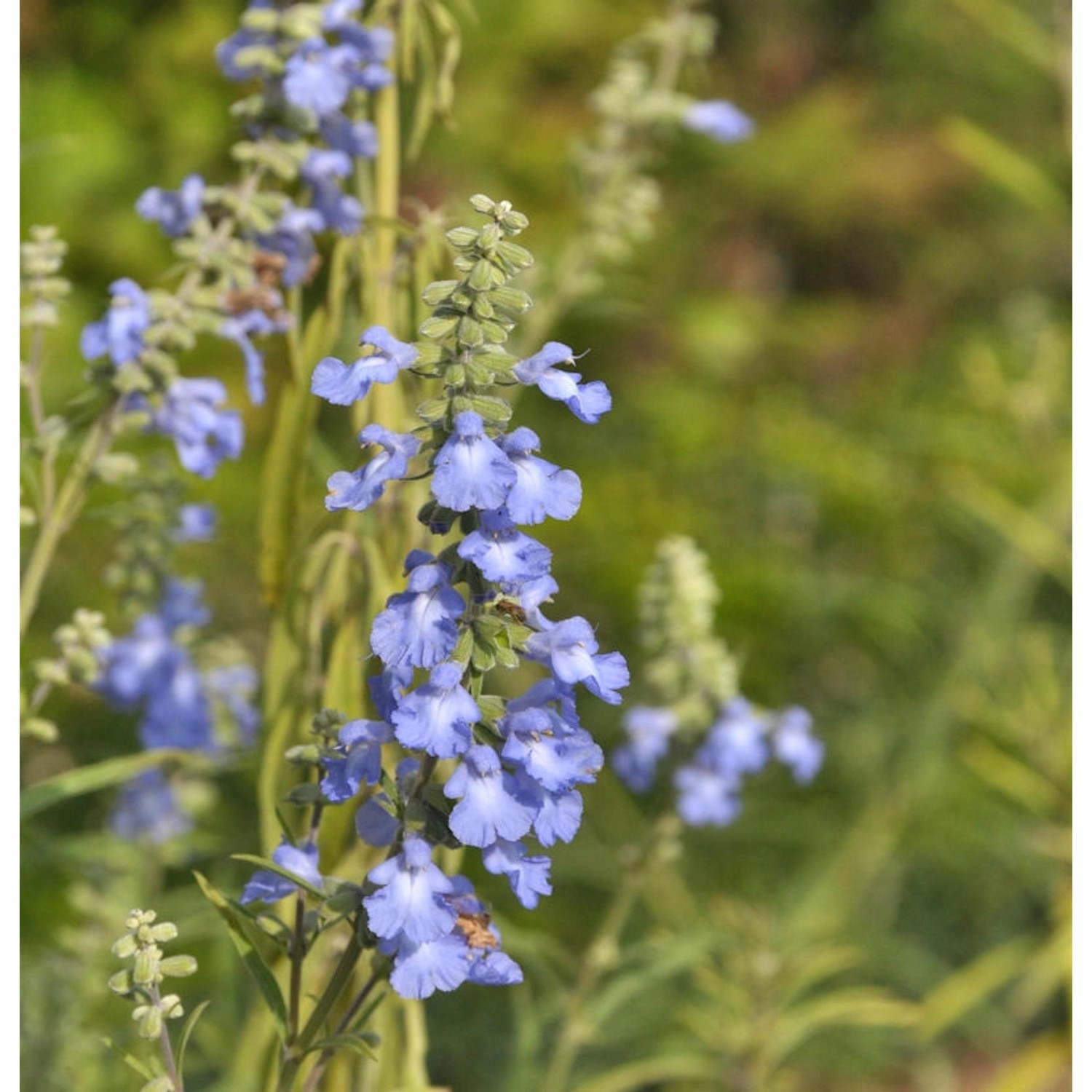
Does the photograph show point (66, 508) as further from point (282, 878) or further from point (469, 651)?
point (469, 651)

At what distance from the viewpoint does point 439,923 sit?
3.45 feet

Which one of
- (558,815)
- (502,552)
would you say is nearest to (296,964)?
(558,815)

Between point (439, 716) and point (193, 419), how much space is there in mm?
808

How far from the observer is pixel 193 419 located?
170 cm

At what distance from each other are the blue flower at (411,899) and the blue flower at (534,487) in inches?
10.1

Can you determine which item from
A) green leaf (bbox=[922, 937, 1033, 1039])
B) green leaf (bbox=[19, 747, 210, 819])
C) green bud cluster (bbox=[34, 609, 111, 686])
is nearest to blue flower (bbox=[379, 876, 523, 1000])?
green leaf (bbox=[19, 747, 210, 819])

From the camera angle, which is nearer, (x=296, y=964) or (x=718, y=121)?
(x=296, y=964)

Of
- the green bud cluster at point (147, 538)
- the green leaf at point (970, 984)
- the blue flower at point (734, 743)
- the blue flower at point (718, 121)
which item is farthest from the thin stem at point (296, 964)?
the green leaf at point (970, 984)

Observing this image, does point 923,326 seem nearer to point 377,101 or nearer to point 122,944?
point 377,101

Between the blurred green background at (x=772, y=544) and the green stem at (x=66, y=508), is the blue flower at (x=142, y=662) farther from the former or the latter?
the green stem at (x=66, y=508)

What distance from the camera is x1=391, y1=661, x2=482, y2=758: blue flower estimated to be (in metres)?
1.01

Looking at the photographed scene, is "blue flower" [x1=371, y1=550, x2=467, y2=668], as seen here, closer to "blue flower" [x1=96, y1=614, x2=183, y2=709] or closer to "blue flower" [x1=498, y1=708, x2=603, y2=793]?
"blue flower" [x1=498, y1=708, x2=603, y2=793]

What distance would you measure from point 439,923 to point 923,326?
5.13m
